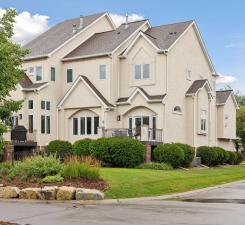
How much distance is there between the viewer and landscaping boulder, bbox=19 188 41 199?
1920 centimetres

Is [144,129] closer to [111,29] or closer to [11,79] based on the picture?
[111,29]

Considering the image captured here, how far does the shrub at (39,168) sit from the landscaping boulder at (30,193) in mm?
1936

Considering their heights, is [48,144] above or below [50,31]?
below

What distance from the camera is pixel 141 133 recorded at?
1494 inches

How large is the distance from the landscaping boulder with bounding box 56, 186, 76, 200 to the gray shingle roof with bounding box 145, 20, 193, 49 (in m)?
23.4

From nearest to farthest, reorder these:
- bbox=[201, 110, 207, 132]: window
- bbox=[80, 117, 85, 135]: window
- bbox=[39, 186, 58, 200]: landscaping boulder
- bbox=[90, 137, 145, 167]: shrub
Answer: bbox=[39, 186, 58, 200]: landscaping boulder → bbox=[90, 137, 145, 167]: shrub → bbox=[80, 117, 85, 135]: window → bbox=[201, 110, 207, 132]: window

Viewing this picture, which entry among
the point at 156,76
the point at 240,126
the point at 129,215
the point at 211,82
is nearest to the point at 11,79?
the point at 129,215

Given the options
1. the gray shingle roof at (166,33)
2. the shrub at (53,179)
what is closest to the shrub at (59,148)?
the gray shingle roof at (166,33)

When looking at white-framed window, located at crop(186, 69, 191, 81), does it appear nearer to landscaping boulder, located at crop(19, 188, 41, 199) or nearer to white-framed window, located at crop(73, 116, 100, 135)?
white-framed window, located at crop(73, 116, 100, 135)

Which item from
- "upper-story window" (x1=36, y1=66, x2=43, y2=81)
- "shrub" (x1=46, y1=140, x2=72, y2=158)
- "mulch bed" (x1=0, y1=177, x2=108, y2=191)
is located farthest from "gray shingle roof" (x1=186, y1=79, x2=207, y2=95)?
"mulch bed" (x1=0, y1=177, x2=108, y2=191)

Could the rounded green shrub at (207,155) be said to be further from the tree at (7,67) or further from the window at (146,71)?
the tree at (7,67)

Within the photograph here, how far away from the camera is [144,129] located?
124 ft

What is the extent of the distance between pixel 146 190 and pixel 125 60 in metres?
22.7

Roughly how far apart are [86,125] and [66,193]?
77.3 ft
